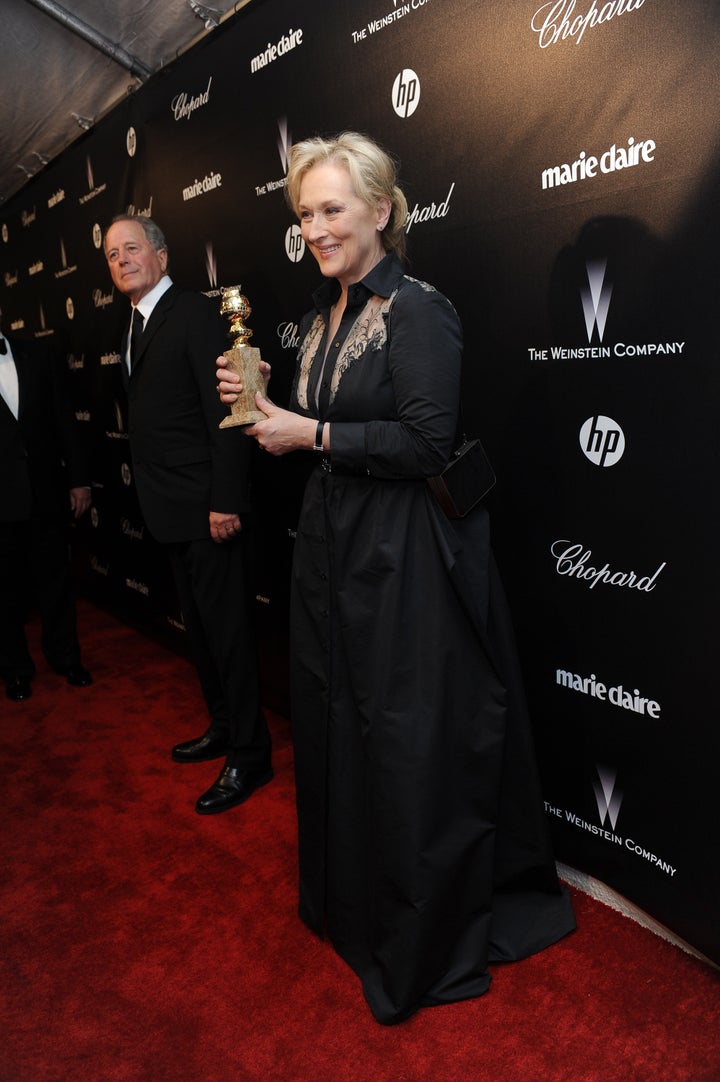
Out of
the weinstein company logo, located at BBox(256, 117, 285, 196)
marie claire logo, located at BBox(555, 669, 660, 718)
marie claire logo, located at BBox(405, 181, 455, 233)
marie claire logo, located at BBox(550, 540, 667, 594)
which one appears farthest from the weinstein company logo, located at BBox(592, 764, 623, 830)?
the weinstein company logo, located at BBox(256, 117, 285, 196)

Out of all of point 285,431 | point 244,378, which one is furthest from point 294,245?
point 285,431

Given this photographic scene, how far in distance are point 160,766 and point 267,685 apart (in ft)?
2.13

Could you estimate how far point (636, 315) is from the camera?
178cm

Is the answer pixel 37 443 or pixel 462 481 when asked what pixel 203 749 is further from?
pixel 462 481

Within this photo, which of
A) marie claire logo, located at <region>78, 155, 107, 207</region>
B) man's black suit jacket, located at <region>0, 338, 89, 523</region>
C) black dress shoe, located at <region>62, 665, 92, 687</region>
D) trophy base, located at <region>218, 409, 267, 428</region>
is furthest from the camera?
marie claire logo, located at <region>78, 155, 107, 207</region>

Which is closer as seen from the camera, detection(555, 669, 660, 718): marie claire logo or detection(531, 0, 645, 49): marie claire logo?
detection(531, 0, 645, 49): marie claire logo

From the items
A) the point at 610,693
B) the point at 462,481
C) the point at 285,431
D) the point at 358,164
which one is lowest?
the point at 610,693

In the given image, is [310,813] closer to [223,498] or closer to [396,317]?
[223,498]

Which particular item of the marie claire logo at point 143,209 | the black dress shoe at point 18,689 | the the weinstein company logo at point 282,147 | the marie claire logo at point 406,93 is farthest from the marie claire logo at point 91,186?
the black dress shoe at point 18,689

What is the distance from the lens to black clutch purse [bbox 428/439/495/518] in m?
1.62

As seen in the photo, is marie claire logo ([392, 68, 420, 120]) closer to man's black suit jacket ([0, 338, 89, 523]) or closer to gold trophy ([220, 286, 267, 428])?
gold trophy ([220, 286, 267, 428])

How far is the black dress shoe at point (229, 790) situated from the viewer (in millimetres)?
2619

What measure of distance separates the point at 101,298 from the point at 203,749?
2.67 metres

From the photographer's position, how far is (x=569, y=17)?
178cm
